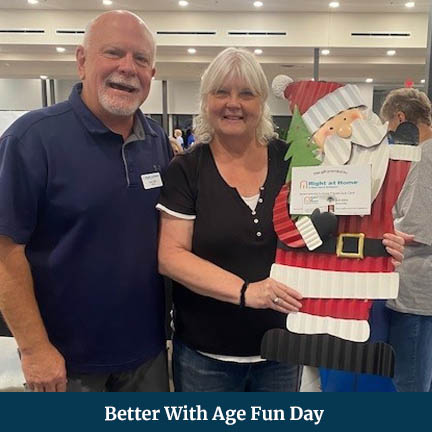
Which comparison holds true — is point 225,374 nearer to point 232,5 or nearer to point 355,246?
point 355,246

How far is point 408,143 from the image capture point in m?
1.26

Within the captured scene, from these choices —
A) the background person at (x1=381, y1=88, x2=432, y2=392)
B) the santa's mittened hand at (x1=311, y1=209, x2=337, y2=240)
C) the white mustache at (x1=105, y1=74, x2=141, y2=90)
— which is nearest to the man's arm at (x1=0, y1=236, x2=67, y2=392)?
the white mustache at (x1=105, y1=74, x2=141, y2=90)

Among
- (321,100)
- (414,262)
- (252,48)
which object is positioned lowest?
(414,262)

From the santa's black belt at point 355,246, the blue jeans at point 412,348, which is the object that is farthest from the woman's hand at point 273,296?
the blue jeans at point 412,348

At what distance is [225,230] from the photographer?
4.41 ft

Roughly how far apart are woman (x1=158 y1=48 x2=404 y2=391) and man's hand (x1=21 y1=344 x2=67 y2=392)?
38 centimetres

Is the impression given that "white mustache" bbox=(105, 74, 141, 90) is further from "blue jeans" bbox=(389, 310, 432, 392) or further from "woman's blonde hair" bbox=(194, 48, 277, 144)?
"blue jeans" bbox=(389, 310, 432, 392)

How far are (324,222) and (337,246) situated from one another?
9 centimetres

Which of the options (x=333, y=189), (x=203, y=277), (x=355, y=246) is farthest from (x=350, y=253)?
(x=203, y=277)

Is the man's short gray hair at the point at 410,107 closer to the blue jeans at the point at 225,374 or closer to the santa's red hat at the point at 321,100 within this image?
the santa's red hat at the point at 321,100

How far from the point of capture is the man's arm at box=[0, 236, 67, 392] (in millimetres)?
1309

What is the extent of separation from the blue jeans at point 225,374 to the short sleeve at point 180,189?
44cm

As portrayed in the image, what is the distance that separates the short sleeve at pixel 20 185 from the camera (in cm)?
127

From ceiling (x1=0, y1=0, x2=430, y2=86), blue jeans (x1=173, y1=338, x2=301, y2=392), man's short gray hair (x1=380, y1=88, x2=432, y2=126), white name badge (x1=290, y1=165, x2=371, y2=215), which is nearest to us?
white name badge (x1=290, y1=165, x2=371, y2=215)
